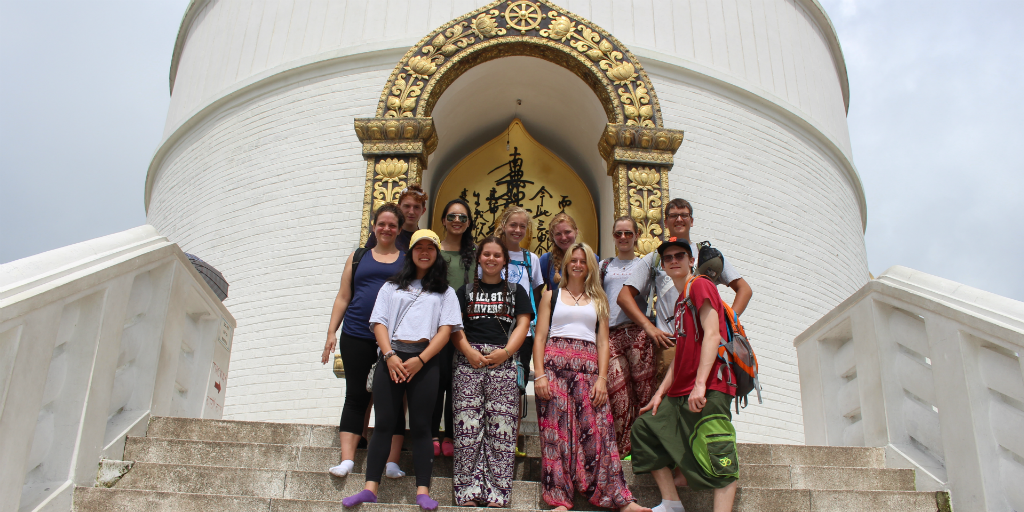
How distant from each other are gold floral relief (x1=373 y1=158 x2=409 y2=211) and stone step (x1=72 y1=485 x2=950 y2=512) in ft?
11.7

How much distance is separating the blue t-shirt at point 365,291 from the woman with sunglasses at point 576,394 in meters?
0.89

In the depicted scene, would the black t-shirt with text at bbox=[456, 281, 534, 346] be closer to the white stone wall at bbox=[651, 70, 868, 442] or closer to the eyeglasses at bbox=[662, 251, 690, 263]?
the eyeglasses at bbox=[662, 251, 690, 263]

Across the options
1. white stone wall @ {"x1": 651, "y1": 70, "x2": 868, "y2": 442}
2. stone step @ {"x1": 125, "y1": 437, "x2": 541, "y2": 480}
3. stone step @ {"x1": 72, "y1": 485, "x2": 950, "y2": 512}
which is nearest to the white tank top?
stone step @ {"x1": 72, "y1": 485, "x2": 950, "y2": 512}

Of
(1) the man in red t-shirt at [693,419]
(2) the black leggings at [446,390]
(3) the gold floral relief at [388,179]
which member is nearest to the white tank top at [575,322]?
(1) the man in red t-shirt at [693,419]

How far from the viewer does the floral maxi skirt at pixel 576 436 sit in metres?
3.44

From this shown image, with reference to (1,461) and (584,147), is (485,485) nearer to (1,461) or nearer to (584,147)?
(1,461)

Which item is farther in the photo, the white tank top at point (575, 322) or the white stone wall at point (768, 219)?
the white stone wall at point (768, 219)

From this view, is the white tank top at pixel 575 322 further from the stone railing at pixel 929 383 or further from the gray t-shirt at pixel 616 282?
the stone railing at pixel 929 383

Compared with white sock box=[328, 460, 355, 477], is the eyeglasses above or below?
above

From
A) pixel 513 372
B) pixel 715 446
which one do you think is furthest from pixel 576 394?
pixel 715 446

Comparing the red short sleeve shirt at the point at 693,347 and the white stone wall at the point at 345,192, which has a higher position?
the white stone wall at the point at 345,192

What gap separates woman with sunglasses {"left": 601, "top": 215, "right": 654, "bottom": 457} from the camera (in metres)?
4.05

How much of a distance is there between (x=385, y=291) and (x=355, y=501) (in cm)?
103

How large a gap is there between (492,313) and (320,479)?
113 centimetres
